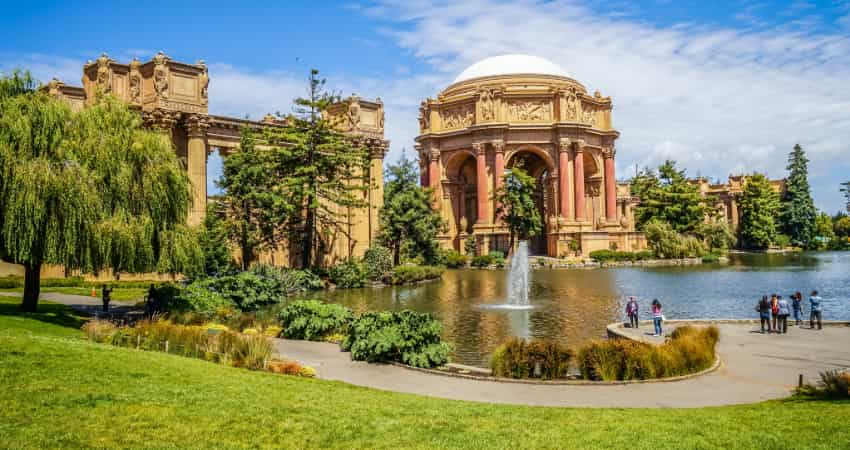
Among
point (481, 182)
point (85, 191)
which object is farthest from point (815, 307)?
point (481, 182)

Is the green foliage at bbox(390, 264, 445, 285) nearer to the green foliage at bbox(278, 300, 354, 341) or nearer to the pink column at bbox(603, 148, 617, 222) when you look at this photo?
the green foliage at bbox(278, 300, 354, 341)

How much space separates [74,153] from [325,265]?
2051 cm

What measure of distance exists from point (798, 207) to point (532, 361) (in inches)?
3682

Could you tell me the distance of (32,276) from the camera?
18.3 metres

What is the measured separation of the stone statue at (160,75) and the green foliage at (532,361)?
22.9 metres

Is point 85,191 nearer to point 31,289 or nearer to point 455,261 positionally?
point 31,289

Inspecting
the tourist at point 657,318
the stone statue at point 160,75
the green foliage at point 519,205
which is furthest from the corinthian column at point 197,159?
the green foliage at point 519,205

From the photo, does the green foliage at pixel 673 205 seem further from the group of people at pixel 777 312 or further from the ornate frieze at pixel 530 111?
the group of people at pixel 777 312

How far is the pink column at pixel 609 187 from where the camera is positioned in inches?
2844

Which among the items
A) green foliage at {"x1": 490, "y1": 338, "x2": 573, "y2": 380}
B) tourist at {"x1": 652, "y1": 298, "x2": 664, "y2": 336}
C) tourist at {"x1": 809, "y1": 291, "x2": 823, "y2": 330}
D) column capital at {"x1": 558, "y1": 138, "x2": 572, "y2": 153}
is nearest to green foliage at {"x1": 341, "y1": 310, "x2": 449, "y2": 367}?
green foliage at {"x1": 490, "y1": 338, "x2": 573, "y2": 380}

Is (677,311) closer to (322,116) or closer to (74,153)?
(74,153)

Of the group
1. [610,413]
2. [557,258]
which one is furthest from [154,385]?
[557,258]

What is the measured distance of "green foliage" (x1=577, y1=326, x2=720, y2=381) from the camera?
39.8 ft

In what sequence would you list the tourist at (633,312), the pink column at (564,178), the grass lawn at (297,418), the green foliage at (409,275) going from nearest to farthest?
the grass lawn at (297,418) < the tourist at (633,312) < the green foliage at (409,275) < the pink column at (564,178)
